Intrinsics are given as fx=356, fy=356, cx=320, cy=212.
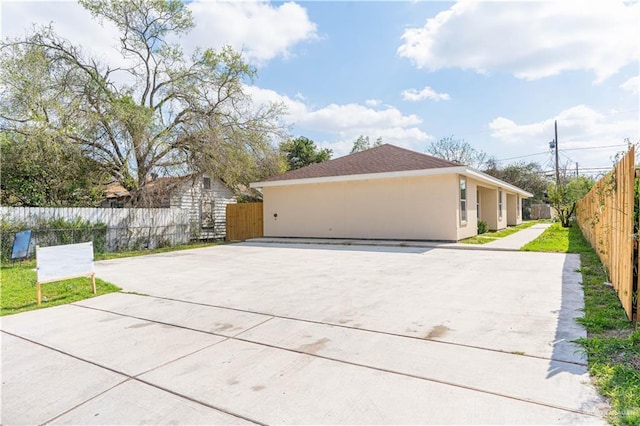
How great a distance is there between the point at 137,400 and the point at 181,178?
584 inches

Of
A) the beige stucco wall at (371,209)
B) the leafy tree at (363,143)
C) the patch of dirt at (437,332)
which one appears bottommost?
the patch of dirt at (437,332)

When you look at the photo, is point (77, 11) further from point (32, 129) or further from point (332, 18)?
point (332, 18)

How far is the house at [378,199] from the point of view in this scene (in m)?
12.7

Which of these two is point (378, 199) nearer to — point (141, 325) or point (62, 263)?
point (62, 263)

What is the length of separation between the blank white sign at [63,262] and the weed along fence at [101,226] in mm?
6509

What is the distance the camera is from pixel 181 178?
16.2 metres

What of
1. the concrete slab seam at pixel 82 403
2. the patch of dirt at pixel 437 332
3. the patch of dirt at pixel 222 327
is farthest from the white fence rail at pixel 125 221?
the patch of dirt at pixel 437 332

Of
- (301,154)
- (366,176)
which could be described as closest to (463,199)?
(366,176)

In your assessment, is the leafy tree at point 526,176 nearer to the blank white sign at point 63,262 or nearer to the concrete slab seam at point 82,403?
the blank white sign at point 63,262

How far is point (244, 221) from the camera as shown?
18281 mm

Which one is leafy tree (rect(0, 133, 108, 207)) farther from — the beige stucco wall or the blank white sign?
the blank white sign

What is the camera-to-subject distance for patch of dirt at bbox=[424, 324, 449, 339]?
12.3 feet

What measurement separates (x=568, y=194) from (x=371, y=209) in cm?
1100

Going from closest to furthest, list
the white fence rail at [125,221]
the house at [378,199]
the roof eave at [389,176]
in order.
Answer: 1. the white fence rail at [125,221]
2. the roof eave at [389,176]
3. the house at [378,199]
